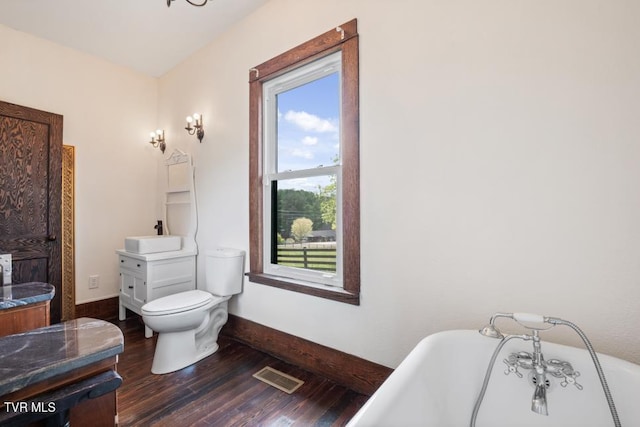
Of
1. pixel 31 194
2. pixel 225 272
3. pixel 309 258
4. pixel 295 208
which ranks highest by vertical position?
pixel 31 194

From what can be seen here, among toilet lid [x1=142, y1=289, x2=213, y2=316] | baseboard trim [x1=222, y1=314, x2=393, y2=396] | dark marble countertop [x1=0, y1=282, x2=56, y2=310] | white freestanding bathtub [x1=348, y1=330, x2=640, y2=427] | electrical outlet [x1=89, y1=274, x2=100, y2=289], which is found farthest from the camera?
electrical outlet [x1=89, y1=274, x2=100, y2=289]

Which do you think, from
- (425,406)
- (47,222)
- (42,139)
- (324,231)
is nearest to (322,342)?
(324,231)

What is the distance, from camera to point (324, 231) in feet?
6.99

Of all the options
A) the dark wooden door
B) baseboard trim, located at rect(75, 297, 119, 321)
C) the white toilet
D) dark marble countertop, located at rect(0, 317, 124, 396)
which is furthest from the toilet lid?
baseboard trim, located at rect(75, 297, 119, 321)

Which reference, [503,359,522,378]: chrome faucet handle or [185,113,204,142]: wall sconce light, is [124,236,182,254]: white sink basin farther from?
[503,359,522,378]: chrome faucet handle

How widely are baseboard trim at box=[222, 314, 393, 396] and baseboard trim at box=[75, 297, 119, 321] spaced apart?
1.48 meters

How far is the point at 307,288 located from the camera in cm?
205

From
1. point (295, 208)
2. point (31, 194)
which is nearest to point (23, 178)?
point (31, 194)

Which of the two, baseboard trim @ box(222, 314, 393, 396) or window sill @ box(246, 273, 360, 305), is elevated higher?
window sill @ box(246, 273, 360, 305)

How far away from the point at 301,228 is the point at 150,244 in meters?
1.52

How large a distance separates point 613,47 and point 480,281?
1.10m

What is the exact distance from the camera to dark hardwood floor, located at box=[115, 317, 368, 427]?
1.57m

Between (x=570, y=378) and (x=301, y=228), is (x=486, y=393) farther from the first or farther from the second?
(x=301, y=228)

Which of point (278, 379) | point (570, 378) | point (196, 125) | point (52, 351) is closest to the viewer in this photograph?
point (52, 351)
